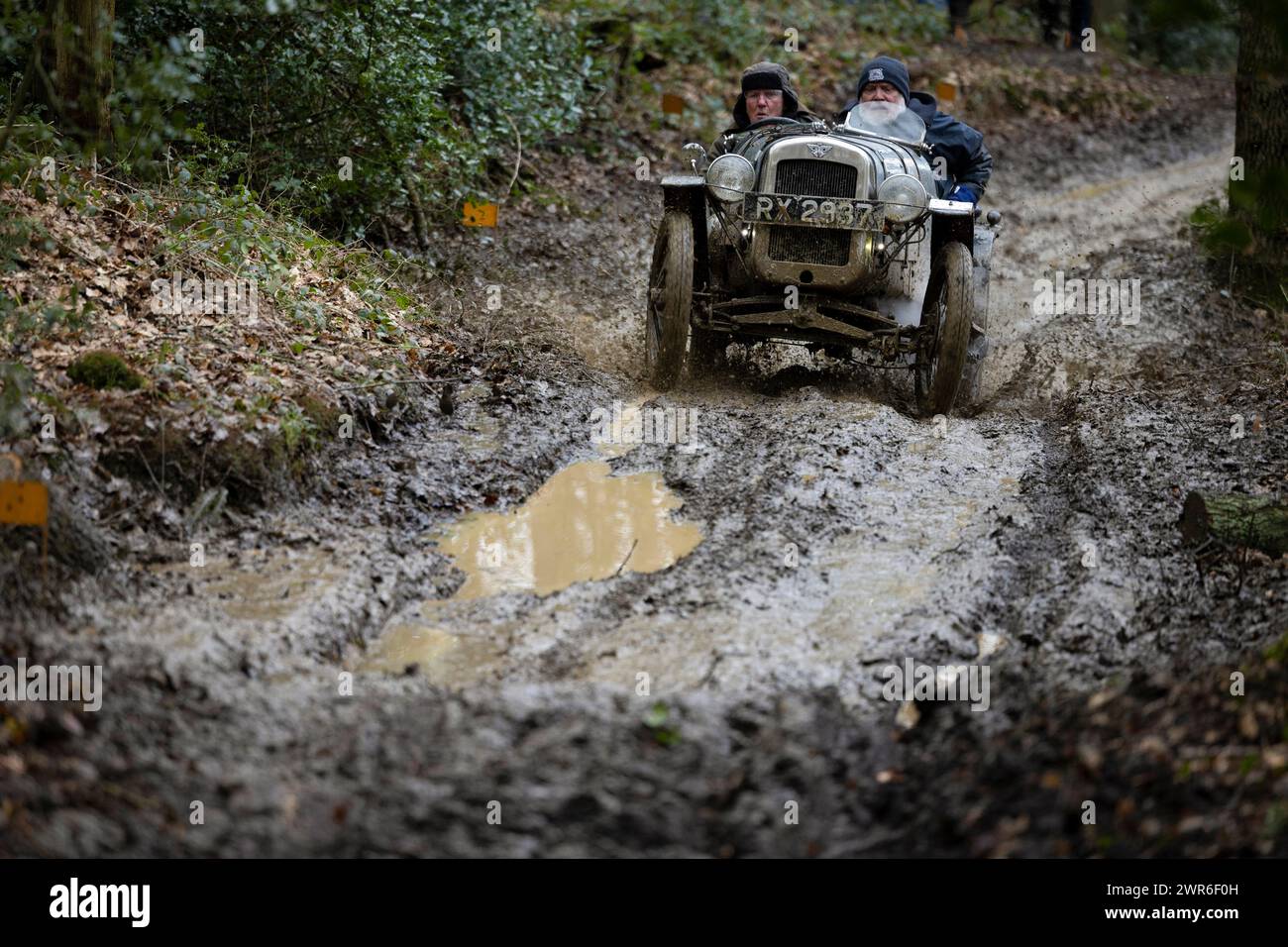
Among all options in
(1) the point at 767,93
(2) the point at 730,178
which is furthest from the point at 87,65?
(1) the point at 767,93

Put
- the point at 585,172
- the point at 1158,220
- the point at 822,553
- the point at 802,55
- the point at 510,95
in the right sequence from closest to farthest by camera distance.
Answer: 1. the point at 822,553
2. the point at 510,95
3. the point at 585,172
4. the point at 1158,220
5. the point at 802,55

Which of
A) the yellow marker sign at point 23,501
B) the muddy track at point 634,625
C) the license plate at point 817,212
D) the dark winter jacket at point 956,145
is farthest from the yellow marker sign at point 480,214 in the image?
the yellow marker sign at point 23,501

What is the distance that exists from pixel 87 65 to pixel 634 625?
5.02 m

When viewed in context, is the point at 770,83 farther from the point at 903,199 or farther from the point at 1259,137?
the point at 1259,137

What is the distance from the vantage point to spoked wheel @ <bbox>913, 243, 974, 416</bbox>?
7.93m

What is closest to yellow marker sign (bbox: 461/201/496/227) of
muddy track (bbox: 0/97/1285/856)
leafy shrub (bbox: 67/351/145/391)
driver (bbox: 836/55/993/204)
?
muddy track (bbox: 0/97/1285/856)

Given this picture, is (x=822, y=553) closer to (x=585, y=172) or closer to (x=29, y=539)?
(x=29, y=539)

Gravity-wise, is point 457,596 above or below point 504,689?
above

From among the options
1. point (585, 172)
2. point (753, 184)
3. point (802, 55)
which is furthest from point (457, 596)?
point (802, 55)

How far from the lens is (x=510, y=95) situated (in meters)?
11.7

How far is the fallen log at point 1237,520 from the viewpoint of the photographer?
5.60 metres

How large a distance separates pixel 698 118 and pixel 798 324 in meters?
8.48

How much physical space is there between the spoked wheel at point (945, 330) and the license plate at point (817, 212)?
596 millimetres
